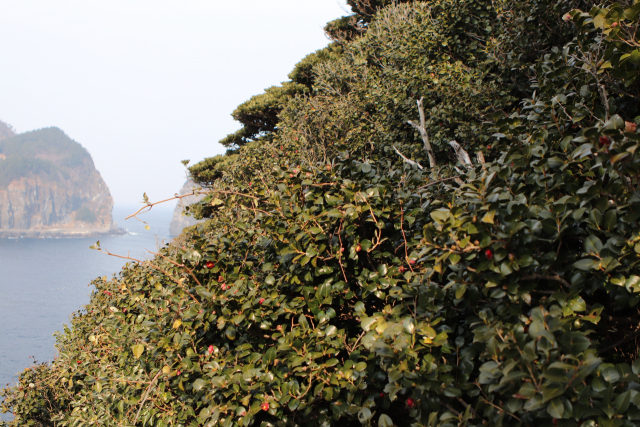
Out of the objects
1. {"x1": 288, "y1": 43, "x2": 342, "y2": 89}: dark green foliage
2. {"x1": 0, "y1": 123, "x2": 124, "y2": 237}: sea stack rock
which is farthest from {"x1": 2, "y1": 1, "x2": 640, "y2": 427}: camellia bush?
{"x1": 0, "y1": 123, "x2": 124, "y2": 237}: sea stack rock

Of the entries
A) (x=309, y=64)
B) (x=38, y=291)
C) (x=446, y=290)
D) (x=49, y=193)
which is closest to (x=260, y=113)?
(x=309, y=64)

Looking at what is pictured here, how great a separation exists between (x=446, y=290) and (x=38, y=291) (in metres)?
96.3

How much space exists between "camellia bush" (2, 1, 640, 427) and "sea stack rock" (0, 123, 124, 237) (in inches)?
7160

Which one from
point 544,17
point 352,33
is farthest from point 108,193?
point 544,17

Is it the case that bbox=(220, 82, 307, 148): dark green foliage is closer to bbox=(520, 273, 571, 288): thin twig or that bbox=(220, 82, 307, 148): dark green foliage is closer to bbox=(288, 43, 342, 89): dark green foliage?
bbox=(288, 43, 342, 89): dark green foliage

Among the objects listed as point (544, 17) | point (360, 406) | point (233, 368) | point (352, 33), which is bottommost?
point (360, 406)

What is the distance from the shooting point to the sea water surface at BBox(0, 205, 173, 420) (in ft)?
162

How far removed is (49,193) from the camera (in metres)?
162

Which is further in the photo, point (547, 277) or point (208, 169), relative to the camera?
point (208, 169)

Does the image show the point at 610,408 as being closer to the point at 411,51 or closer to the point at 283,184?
the point at 283,184

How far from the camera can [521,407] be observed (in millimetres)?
1383

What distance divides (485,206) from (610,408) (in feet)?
2.80

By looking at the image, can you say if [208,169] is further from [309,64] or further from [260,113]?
[309,64]

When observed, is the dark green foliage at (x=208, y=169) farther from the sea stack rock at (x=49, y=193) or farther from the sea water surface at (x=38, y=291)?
the sea stack rock at (x=49, y=193)
